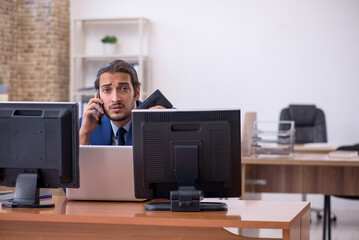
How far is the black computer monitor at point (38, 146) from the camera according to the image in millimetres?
2518

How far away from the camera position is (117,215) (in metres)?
2.35

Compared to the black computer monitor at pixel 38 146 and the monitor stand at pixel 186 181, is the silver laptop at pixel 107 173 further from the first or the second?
the monitor stand at pixel 186 181

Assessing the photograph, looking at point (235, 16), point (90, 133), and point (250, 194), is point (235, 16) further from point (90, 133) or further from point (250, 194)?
point (90, 133)

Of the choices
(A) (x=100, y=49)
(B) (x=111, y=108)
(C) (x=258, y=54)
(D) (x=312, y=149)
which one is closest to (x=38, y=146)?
(B) (x=111, y=108)

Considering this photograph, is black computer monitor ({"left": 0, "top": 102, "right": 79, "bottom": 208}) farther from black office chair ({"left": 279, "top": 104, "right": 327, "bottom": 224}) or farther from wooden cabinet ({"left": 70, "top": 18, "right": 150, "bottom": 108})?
wooden cabinet ({"left": 70, "top": 18, "right": 150, "bottom": 108})

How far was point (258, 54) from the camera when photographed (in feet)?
24.2

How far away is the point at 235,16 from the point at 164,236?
5.32 m

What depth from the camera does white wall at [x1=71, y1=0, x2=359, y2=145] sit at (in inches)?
283

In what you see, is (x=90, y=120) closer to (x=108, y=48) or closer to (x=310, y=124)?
(x=310, y=124)

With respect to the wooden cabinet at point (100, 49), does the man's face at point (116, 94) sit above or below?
below

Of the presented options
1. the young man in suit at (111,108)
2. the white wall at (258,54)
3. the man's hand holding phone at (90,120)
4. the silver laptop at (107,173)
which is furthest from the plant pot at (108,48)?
the silver laptop at (107,173)

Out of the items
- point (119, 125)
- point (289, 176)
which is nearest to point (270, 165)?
point (289, 176)

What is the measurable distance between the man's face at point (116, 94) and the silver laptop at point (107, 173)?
2.08 feet

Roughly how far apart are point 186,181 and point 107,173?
39cm
